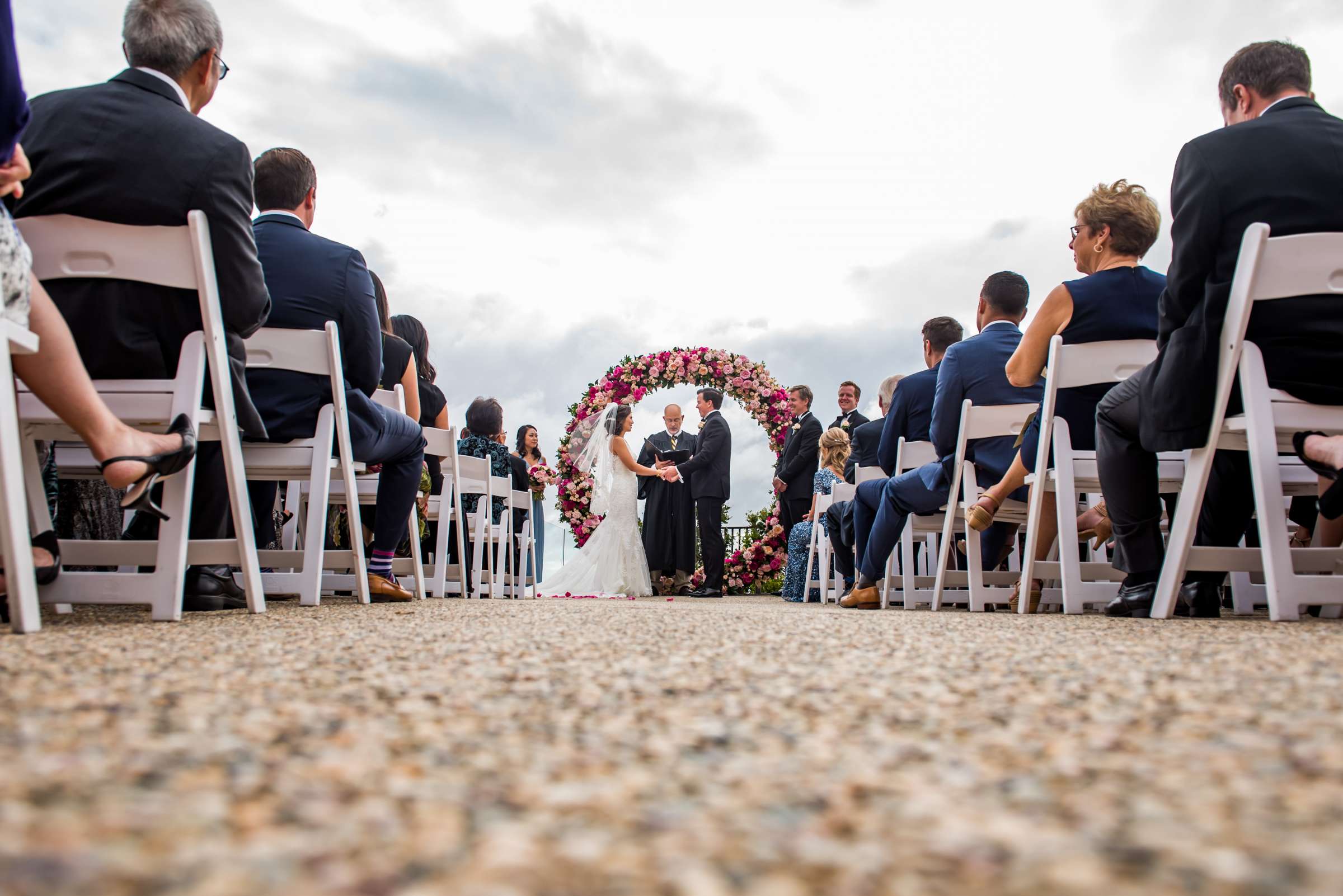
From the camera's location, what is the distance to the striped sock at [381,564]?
178 inches

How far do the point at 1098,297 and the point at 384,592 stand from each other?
3.44 m

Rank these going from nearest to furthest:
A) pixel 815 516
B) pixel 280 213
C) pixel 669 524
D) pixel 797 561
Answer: pixel 280 213 < pixel 815 516 < pixel 797 561 < pixel 669 524

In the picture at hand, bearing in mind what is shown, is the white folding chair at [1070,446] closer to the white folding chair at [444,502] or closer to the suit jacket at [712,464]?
the white folding chair at [444,502]

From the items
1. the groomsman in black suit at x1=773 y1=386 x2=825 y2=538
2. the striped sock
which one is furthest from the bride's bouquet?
the striped sock

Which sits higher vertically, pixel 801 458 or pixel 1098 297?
pixel 801 458

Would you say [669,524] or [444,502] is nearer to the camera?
[444,502]

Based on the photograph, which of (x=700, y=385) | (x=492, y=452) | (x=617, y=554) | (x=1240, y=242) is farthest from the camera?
(x=700, y=385)

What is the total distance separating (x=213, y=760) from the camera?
2.89ft

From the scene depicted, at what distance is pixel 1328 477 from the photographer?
2.56 metres

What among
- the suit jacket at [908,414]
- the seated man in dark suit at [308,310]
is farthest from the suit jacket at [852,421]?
the seated man in dark suit at [308,310]

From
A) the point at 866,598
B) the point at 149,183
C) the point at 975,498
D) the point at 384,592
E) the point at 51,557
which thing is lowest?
the point at 866,598

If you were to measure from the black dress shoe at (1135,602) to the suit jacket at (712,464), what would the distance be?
25.0 ft

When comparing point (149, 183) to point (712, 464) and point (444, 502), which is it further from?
point (712, 464)

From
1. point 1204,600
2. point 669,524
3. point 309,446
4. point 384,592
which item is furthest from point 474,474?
point 669,524
